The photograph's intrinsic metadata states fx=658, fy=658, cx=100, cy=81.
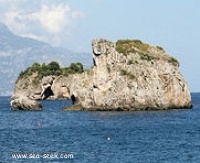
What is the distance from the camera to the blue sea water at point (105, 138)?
76312 millimetres

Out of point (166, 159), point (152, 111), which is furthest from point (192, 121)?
point (166, 159)

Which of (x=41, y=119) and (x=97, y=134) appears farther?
(x=41, y=119)

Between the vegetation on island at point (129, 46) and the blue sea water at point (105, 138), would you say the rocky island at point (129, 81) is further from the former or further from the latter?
the blue sea water at point (105, 138)

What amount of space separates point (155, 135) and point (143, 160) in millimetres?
27811

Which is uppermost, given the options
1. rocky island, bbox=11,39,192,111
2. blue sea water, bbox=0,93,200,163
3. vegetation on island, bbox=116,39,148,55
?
vegetation on island, bbox=116,39,148,55

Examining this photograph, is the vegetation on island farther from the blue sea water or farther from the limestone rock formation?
the limestone rock formation

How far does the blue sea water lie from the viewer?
7631cm

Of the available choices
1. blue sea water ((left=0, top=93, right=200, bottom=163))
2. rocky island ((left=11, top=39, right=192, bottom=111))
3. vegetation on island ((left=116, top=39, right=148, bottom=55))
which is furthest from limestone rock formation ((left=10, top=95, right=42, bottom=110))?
vegetation on island ((left=116, top=39, right=148, bottom=55))

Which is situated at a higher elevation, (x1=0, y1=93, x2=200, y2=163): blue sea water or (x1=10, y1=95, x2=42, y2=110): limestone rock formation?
(x1=10, y1=95, x2=42, y2=110): limestone rock formation

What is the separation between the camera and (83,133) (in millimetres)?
106875

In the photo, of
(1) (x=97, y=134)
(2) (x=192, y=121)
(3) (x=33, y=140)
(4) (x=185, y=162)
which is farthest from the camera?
(2) (x=192, y=121)

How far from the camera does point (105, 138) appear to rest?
321ft

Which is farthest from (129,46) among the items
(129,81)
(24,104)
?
(24,104)

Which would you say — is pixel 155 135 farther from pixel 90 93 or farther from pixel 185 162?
pixel 90 93
